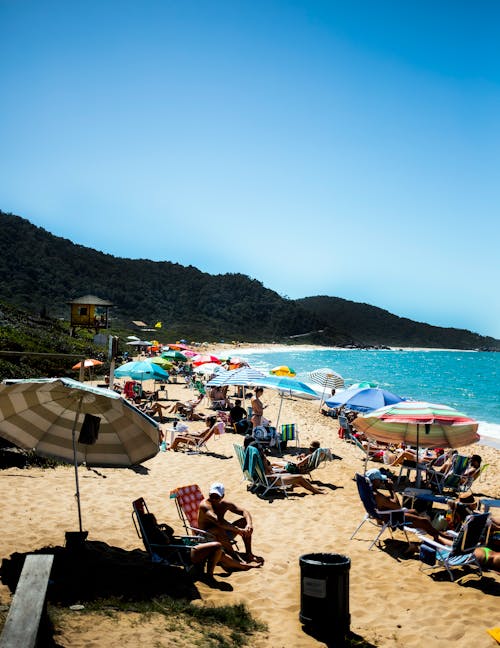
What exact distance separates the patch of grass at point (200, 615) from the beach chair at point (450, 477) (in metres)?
6.14

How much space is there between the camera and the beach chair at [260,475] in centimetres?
880

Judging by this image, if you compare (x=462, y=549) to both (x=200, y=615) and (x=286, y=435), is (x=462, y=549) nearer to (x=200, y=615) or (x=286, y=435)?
(x=200, y=615)

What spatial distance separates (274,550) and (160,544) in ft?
5.07

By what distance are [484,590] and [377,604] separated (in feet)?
3.73

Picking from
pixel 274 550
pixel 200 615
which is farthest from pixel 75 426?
pixel 274 550

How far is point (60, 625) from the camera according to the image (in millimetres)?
3994

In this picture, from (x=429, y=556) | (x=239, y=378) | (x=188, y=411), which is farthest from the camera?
(x=188, y=411)

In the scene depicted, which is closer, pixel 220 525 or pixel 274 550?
pixel 220 525

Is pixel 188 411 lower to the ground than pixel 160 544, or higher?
lower

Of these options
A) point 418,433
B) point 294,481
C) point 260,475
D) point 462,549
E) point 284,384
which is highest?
point 284,384

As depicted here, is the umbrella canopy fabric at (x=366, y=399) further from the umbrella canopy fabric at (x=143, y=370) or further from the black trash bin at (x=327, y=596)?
the umbrella canopy fabric at (x=143, y=370)

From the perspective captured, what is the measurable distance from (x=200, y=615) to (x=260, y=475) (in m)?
4.36

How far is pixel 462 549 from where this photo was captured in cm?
567

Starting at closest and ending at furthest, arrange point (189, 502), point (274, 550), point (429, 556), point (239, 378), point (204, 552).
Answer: point (204, 552) → point (429, 556) → point (189, 502) → point (274, 550) → point (239, 378)
